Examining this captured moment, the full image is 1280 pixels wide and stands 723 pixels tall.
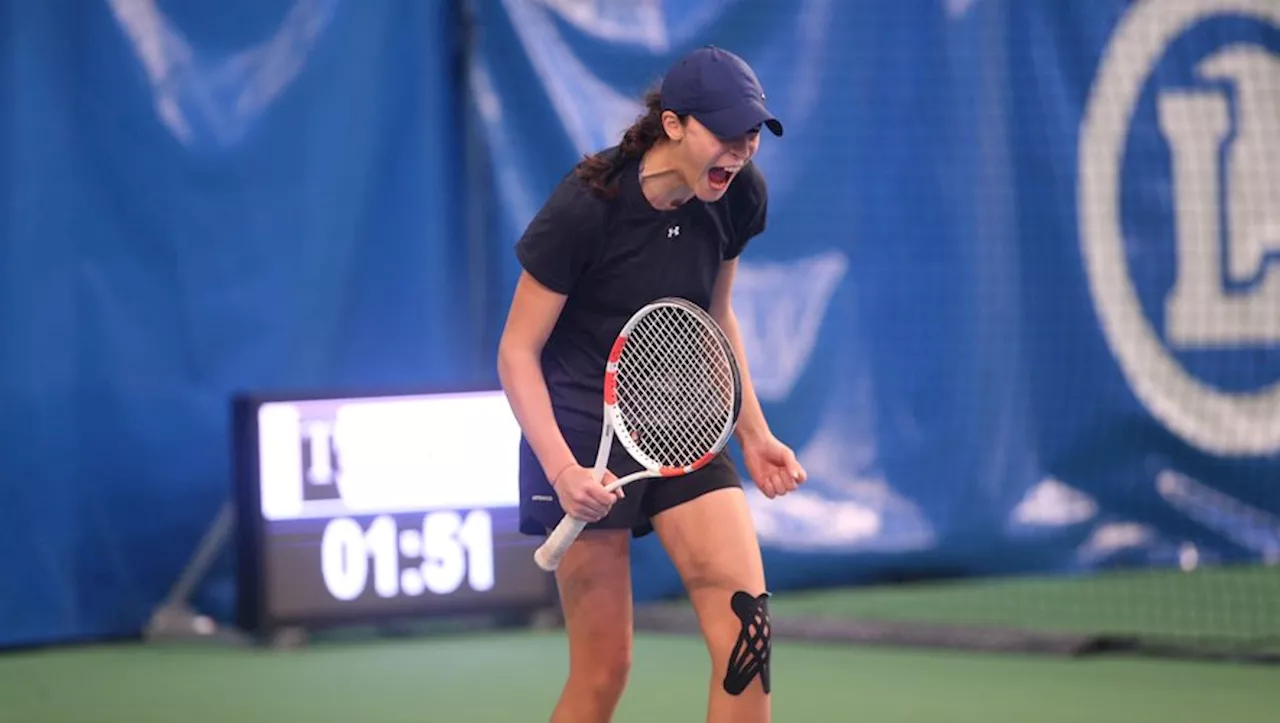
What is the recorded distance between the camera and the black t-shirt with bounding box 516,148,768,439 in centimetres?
330

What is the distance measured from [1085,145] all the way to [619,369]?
14.4 ft

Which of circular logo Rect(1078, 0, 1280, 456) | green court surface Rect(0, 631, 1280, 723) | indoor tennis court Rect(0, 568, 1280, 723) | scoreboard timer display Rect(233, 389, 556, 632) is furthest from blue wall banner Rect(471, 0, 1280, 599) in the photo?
green court surface Rect(0, 631, 1280, 723)

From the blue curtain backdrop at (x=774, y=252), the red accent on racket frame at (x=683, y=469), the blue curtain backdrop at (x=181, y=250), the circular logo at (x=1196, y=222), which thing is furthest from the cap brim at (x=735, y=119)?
the circular logo at (x=1196, y=222)

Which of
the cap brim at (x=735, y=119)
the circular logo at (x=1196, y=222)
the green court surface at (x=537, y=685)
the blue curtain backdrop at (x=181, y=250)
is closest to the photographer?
the cap brim at (x=735, y=119)

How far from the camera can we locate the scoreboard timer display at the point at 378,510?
6.10m

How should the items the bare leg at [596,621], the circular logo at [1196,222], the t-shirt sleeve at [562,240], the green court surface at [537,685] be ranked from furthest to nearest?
the circular logo at [1196,222]
the green court surface at [537,685]
the bare leg at [596,621]
the t-shirt sleeve at [562,240]

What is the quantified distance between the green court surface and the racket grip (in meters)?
1.76

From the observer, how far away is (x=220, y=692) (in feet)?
17.9

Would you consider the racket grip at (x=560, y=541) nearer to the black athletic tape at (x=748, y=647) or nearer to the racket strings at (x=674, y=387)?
the racket strings at (x=674, y=387)

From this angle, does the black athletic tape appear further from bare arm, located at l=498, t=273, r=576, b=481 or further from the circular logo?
the circular logo

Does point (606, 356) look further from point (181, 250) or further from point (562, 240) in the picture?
point (181, 250)

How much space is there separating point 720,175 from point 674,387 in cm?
38

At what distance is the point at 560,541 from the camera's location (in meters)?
3.28

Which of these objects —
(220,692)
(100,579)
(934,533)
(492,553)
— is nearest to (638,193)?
(220,692)
